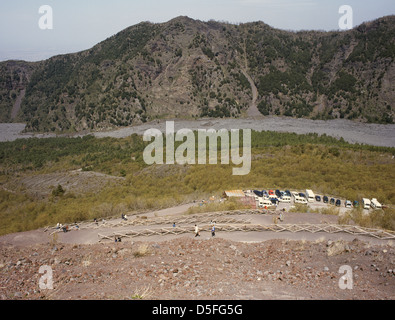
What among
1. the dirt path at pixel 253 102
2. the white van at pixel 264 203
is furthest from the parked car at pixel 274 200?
the dirt path at pixel 253 102

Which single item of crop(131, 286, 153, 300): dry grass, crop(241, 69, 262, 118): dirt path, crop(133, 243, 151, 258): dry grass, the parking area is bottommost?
the parking area

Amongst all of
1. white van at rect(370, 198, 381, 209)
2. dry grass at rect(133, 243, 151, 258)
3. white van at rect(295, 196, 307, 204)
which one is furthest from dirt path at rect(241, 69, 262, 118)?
dry grass at rect(133, 243, 151, 258)

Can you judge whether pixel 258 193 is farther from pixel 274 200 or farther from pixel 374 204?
pixel 374 204

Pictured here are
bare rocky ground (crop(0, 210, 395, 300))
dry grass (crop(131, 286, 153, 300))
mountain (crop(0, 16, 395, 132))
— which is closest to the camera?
dry grass (crop(131, 286, 153, 300))

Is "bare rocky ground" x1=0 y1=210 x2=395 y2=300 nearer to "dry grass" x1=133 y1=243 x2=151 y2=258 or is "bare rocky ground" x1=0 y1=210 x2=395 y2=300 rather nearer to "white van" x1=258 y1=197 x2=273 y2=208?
"dry grass" x1=133 y1=243 x2=151 y2=258

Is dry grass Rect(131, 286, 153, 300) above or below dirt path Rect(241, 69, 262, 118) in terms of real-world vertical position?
below

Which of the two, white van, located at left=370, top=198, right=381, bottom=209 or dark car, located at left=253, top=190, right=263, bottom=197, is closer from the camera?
white van, located at left=370, top=198, right=381, bottom=209

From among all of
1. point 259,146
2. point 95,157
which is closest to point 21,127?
point 95,157
